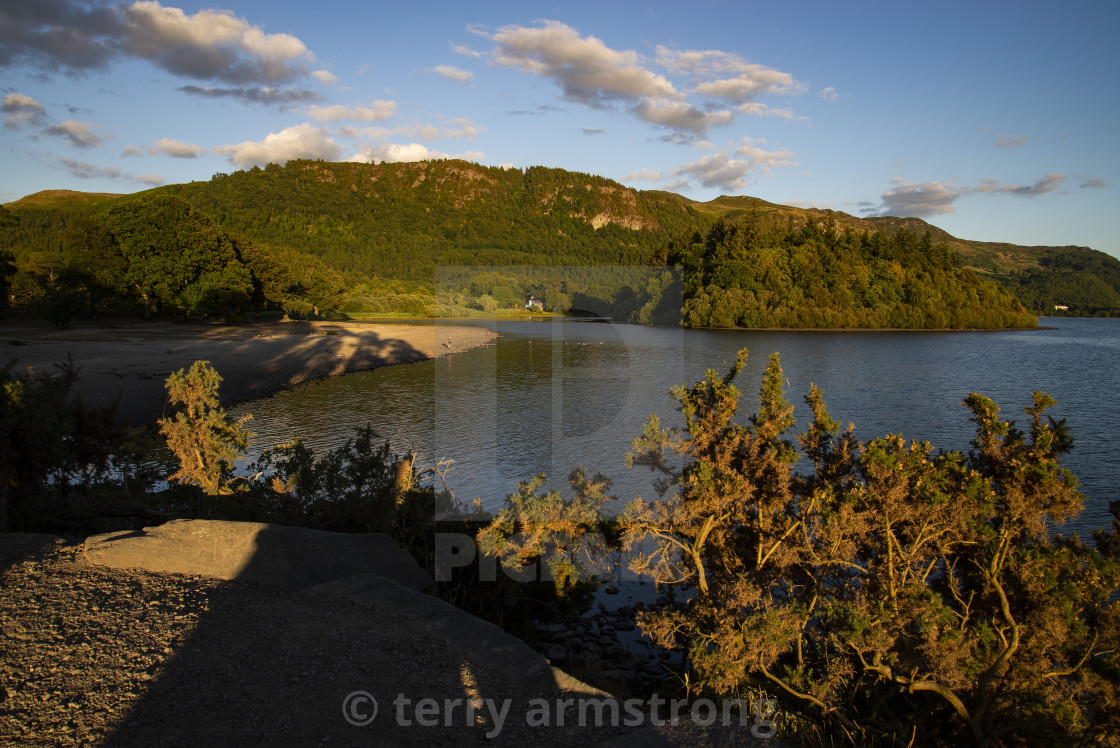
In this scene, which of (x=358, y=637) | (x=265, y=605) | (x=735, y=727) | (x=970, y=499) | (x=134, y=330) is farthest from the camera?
(x=134, y=330)

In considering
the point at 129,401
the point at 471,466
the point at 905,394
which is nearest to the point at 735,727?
the point at 471,466

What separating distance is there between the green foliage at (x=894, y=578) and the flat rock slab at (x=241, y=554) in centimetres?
285

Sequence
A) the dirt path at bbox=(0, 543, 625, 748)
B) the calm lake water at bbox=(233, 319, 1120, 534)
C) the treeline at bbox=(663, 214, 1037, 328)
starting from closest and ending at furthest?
the dirt path at bbox=(0, 543, 625, 748) < the calm lake water at bbox=(233, 319, 1120, 534) < the treeline at bbox=(663, 214, 1037, 328)

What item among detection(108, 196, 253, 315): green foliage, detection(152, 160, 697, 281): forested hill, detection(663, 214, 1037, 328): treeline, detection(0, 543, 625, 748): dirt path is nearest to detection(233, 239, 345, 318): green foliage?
detection(108, 196, 253, 315): green foliage

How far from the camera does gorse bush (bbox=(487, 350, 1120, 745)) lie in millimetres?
4805

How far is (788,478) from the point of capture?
5.98 meters

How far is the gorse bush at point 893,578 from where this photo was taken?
480 cm

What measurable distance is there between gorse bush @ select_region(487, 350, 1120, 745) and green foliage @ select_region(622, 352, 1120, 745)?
2 cm

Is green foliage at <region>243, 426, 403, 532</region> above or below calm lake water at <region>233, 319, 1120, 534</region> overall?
above

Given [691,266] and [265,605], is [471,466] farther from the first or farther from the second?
[691,266]

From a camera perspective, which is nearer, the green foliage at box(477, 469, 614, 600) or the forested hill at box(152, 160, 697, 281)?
the green foliage at box(477, 469, 614, 600)

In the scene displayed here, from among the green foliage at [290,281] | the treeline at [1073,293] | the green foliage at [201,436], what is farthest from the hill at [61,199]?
the treeline at [1073,293]

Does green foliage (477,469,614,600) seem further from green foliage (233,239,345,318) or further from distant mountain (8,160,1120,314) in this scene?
distant mountain (8,160,1120,314)

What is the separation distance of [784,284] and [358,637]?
306 ft
